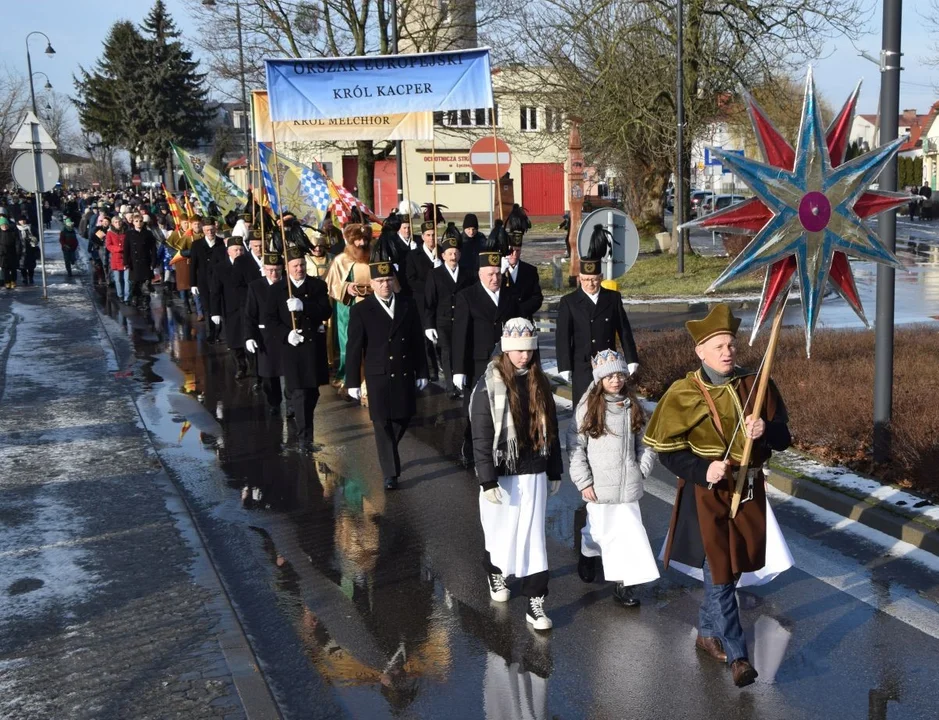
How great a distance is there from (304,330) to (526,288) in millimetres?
2064

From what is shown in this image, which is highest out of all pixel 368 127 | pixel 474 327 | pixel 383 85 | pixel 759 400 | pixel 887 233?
pixel 383 85

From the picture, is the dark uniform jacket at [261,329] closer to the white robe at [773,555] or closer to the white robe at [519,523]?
the white robe at [519,523]

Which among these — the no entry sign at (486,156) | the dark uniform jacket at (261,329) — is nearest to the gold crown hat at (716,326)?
the dark uniform jacket at (261,329)

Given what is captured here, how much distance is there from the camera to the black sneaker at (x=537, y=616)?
6148 millimetres

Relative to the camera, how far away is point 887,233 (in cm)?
817

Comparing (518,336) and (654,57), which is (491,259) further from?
(654,57)

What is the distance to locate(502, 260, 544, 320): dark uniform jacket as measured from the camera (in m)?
10.7

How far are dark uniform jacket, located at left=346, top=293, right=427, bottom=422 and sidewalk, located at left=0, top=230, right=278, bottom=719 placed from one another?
170cm

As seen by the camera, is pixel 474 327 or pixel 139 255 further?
pixel 139 255

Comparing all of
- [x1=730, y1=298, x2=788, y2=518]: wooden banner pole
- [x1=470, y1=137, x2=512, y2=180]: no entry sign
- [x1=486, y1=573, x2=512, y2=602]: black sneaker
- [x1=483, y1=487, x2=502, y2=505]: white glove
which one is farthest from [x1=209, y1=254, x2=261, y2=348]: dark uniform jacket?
[x1=730, y1=298, x2=788, y2=518]: wooden banner pole

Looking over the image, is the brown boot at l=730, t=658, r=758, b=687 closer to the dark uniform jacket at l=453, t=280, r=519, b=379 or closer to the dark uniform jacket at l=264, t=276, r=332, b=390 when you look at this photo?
the dark uniform jacket at l=453, t=280, r=519, b=379

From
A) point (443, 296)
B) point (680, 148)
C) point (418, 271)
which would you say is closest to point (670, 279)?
point (680, 148)

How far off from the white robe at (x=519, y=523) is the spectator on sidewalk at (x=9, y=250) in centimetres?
2132

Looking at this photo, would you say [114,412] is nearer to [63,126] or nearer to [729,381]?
[729,381]
